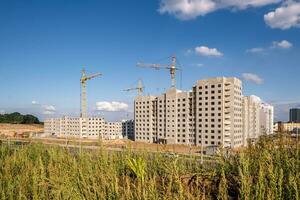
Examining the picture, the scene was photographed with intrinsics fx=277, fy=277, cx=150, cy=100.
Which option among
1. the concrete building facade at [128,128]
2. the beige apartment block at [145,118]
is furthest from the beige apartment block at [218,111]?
the concrete building facade at [128,128]

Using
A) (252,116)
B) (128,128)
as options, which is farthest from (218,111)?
(128,128)

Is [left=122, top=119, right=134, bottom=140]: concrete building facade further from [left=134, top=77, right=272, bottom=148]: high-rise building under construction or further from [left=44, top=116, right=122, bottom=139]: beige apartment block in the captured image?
[left=134, top=77, right=272, bottom=148]: high-rise building under construction

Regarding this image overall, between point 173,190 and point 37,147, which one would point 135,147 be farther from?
point 37,147

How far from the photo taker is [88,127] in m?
55.5

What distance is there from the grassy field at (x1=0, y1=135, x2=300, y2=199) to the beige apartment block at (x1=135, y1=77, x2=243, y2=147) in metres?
29.4

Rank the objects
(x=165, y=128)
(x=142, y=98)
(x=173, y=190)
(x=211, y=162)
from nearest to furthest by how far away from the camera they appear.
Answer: (x=173, y=190)
(x=211, y=162)
(x=165, y=128)
(x=142, y=98)

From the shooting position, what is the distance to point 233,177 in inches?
130

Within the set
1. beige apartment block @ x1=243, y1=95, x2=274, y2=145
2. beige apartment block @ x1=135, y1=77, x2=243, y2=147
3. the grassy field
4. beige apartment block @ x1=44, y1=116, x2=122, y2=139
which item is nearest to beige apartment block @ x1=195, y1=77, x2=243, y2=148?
beige apartment block @ x1=135, y1=77, x2=243, y2=147

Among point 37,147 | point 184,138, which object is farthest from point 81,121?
point 37,147

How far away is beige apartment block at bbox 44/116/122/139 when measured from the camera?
2171 inches

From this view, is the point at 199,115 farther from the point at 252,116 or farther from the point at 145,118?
the point at 252,116

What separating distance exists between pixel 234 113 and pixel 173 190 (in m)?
35.8

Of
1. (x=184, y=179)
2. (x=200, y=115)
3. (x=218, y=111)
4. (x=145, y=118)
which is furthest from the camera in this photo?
(x=145, y=118)

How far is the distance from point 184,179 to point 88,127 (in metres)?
53.6
